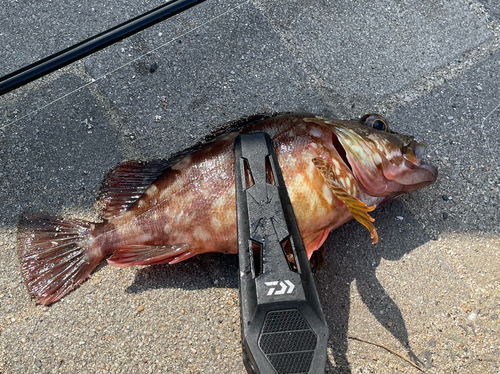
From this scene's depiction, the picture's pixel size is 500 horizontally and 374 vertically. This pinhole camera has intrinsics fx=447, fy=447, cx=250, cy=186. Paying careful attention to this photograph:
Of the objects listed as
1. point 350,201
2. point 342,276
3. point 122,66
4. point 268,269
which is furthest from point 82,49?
point 342,276

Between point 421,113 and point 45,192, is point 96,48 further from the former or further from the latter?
point 421,113

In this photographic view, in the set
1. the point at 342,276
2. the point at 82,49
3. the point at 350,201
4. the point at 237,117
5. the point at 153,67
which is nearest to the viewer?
the point at 82,49

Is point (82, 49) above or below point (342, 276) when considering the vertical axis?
above

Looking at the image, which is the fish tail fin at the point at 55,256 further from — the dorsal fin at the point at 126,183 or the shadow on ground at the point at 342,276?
the shadow on ground at the point at 342,276

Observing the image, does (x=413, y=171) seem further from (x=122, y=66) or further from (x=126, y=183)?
(x=122, y=66)

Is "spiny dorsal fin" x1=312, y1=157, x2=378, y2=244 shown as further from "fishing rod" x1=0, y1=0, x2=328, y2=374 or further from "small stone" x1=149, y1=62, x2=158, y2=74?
"small stone" x1=149, y1=62, x2=158, y2=74

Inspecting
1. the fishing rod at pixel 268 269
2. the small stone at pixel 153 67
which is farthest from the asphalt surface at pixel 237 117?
the fishing rod at pixel 268 269
